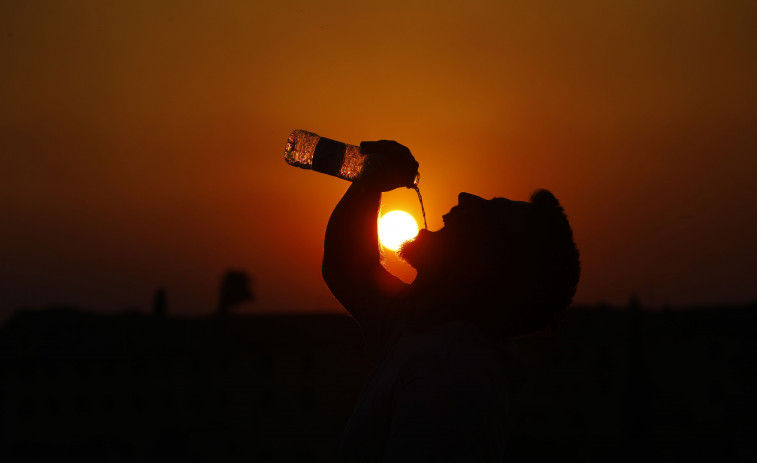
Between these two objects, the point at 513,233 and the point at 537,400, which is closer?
the point at 513,233

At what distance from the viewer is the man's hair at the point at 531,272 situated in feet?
8.45

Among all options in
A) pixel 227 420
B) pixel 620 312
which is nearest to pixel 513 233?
pixel 620 312

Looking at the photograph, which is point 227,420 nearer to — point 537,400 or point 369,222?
point 537,400

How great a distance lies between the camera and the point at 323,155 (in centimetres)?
389

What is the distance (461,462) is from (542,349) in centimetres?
3438

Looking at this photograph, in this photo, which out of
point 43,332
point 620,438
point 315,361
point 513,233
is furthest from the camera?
point 43,332

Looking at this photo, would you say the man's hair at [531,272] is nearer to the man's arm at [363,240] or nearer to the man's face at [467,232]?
the man's face at [467,232]

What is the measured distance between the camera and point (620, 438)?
33.5 m

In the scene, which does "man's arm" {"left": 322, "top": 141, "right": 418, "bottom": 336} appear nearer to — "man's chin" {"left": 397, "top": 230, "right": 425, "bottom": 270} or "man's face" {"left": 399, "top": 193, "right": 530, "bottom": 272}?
"man's chin" {"left": 397, "top": 230, "right": 425, "bottom": 270}

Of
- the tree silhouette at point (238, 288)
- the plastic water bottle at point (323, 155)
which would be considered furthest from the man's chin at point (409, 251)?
the tree silhouette at point (238, 288)

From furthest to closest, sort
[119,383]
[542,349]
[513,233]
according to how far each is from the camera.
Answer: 1. [119,383]
2. [542,349]
3. [513,233]

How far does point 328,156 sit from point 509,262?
1.50 metres

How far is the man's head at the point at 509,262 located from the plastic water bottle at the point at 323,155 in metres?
0.74

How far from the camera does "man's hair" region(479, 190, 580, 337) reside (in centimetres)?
258
